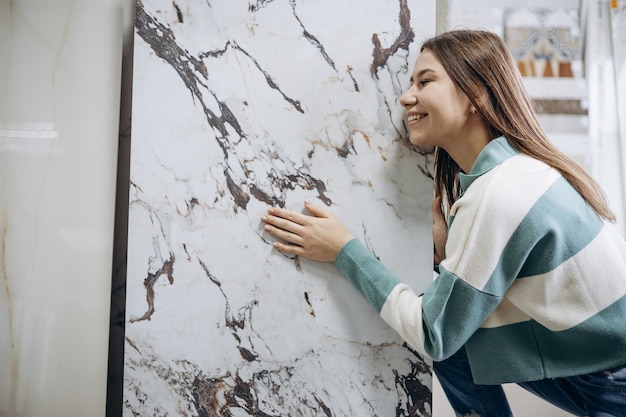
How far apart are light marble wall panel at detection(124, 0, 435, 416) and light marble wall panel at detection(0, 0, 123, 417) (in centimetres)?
12

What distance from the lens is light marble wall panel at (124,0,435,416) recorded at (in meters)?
1.22

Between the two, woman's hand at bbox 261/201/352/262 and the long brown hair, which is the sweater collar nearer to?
the long brown hair

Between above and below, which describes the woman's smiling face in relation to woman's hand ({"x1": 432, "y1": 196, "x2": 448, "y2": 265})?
above

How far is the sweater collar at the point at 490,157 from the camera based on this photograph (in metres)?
1.08

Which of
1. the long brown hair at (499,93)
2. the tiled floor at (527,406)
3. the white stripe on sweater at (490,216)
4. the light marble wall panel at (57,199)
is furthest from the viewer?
the tiled floor at (527,406)

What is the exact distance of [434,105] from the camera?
3.76 feet

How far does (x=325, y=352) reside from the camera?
1219 millimetres

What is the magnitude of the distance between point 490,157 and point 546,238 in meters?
0.20

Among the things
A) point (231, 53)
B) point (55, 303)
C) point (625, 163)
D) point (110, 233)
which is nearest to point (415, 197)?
point (231, 53)

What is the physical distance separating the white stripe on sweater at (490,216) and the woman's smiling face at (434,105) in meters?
0.16

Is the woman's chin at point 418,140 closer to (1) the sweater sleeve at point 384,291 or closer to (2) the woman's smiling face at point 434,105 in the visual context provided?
(2) the woman's smiling face at point 434,105

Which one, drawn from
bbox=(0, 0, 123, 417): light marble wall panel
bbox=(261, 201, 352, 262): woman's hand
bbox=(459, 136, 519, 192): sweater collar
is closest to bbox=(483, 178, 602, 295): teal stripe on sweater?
bbox=(459, 136, 519, 192): sweater collar

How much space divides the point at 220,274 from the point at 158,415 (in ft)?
1.17

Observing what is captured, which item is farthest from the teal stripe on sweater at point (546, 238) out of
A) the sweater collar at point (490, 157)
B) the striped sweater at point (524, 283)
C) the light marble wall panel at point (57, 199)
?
the light marble wall panel at point (57, 199)
